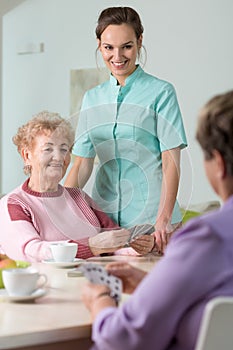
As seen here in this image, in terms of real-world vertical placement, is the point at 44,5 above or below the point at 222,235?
above

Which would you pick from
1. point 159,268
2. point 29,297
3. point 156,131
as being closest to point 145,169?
point 156,131

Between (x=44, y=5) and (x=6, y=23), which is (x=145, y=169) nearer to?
(x=44, y=5)

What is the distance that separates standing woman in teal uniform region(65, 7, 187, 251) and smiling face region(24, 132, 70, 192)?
0.14 feet

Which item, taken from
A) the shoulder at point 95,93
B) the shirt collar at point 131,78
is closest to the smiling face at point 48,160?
the shoulder at point 95,93

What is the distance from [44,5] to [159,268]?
16.1ft

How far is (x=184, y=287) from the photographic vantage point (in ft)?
4.37

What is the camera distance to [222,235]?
1.34m

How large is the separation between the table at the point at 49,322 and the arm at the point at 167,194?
0.49 m

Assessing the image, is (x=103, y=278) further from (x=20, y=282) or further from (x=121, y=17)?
(x=121, y=17)

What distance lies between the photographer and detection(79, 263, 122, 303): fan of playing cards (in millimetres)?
1646

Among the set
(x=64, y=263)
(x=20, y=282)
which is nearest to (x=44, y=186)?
(x=64, y=263)

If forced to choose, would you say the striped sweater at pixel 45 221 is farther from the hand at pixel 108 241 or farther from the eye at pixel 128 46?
the eye at pixel 128 46

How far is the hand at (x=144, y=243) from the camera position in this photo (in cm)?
242

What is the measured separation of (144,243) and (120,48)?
0.63 metres
